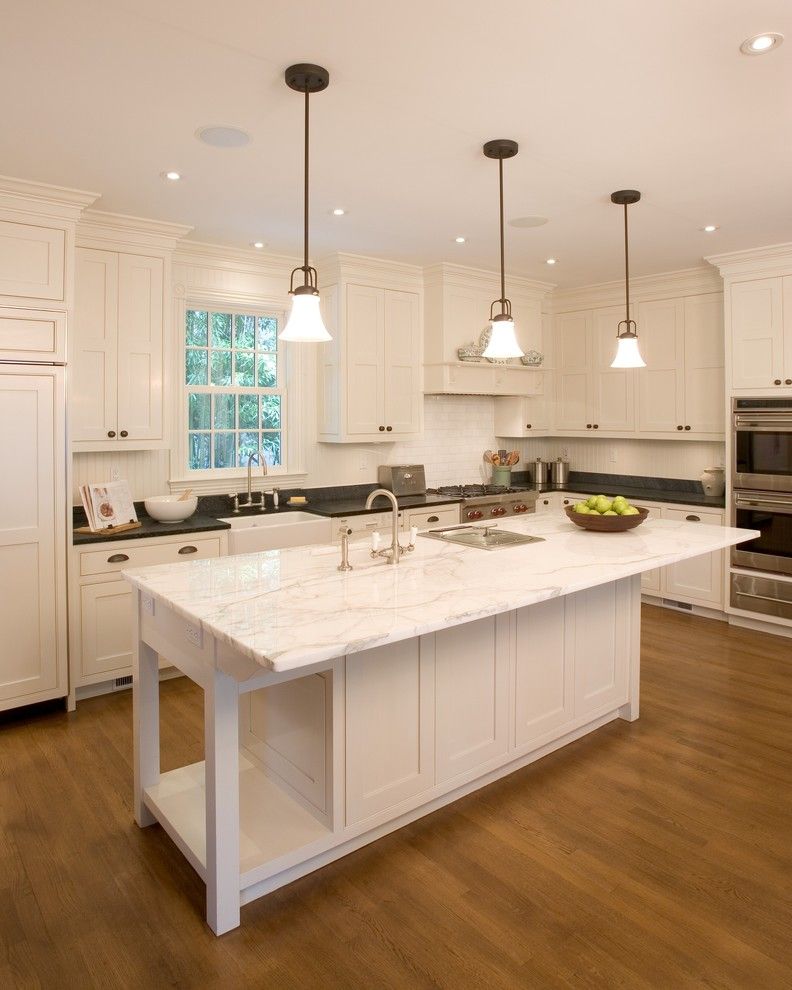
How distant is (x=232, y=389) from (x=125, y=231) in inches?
51.8

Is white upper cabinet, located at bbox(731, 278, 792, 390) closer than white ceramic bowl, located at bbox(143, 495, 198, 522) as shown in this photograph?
No

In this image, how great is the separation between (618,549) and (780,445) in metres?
2.58

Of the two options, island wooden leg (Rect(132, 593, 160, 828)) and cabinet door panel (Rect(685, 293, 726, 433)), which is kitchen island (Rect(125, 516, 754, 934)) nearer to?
island wooden leg (Rect(132, 593, 160, 828))

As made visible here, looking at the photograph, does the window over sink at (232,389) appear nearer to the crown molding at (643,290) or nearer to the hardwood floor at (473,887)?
the hardwood floor at (473,887)

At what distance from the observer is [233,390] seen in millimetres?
5191

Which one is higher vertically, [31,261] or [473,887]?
[31,261]

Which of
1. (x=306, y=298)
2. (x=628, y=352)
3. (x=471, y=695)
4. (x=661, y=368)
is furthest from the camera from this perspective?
(x=661, y=368)

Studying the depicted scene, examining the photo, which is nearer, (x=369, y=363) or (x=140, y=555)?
(x=140, y=555)

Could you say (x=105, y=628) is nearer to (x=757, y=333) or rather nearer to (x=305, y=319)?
(x=305, y=319)

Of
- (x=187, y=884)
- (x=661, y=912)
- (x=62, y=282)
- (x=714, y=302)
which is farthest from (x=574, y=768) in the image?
(x=714, y=302)

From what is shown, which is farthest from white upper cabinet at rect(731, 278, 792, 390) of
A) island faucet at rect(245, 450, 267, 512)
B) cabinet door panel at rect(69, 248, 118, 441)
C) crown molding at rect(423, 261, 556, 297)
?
cabinet door panel at rect(69, 248, 118, 441)

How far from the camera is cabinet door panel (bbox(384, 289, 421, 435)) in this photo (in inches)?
218

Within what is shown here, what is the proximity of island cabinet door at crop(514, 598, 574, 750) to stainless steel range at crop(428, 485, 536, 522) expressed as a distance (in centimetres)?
239

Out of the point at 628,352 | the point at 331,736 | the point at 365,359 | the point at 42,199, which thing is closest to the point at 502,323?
the point at 628,352
